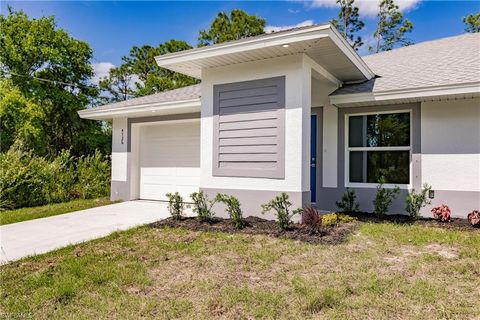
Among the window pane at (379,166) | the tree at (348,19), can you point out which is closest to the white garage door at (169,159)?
the window pane at (379,166)

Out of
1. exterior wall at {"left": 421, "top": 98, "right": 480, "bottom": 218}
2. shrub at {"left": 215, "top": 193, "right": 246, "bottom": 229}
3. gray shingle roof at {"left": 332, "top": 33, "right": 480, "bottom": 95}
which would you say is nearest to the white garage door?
shrub at {"left": 215, "top": 193, "right": 246, "bottom": 229}

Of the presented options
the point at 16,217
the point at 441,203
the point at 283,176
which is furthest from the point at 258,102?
the point at 16,217

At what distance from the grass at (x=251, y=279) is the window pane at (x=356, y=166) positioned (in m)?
2.41

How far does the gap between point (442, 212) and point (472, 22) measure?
18131mm

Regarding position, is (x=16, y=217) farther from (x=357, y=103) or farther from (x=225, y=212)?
(x=357, y=103)

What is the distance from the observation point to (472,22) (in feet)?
62.3

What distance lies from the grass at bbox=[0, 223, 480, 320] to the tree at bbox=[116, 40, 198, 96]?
55.7 ft

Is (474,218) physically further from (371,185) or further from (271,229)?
(271,229)

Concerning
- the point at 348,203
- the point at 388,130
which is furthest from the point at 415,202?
the point at 388,130

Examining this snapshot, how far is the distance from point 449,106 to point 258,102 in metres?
3.78

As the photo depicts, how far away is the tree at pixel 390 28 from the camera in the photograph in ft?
70.1

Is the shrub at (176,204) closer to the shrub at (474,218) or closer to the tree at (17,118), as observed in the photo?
the shrub at (474,218)

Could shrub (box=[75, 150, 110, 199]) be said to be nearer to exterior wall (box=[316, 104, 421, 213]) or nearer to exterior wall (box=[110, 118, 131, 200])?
exterior wall (box=[110, 118, 131, 200])

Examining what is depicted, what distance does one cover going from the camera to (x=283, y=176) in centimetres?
613
